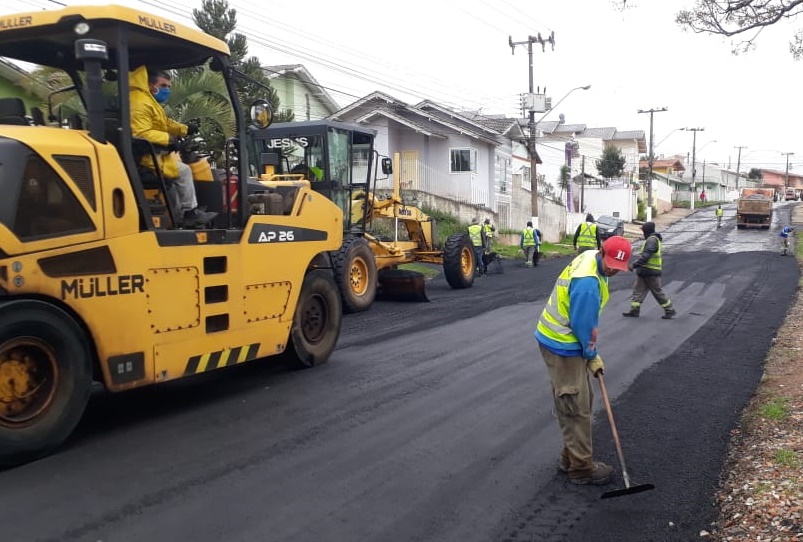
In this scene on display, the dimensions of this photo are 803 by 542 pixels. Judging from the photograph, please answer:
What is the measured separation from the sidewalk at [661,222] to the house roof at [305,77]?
808 inches

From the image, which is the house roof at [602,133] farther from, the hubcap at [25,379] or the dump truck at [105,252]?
the hubcap at [25,379]

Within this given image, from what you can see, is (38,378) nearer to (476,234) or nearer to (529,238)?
(476,234)

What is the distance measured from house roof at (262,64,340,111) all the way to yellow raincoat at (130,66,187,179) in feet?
71.1

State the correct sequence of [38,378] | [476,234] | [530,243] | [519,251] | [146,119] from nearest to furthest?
[38,378] → [146,119] → [476,234] → [530,243] → [519,251]

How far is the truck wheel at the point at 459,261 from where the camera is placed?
16812 millimetres

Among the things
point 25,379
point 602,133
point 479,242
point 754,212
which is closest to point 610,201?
point 754,212

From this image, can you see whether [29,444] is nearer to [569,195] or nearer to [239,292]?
[239,292]

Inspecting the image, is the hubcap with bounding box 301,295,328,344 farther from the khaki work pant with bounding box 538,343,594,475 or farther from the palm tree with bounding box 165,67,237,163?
the palm tree with bounding box 165,67,237,163

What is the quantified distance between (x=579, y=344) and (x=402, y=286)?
9.64 m

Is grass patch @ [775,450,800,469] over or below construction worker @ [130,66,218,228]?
below

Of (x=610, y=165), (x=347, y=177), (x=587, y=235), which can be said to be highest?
(x=610, y=165)

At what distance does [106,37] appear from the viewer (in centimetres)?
584

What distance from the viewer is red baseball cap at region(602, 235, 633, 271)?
492 cm

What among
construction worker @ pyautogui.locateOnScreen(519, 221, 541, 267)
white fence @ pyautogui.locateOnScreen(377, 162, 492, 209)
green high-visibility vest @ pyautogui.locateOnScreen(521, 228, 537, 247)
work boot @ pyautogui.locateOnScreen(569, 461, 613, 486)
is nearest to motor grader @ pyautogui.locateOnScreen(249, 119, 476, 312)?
work boot @ pyautogui.locateOnScreen(569, 461, 613, 486)
